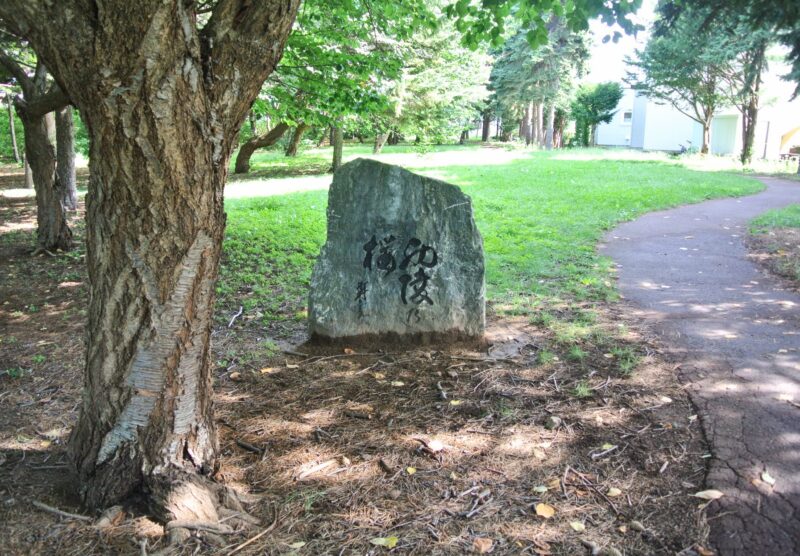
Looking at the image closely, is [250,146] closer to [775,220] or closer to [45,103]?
[45,103]

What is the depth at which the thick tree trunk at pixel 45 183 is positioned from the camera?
26.7ft

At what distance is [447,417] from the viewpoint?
3.80m

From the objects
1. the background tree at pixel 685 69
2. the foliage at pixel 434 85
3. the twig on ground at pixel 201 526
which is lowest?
the twig on ground at pixel 201 526

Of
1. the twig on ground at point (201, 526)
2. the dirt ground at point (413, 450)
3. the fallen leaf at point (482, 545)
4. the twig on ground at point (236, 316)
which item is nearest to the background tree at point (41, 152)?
the dirt ground at point (413, 450)

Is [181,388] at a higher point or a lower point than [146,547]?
higher

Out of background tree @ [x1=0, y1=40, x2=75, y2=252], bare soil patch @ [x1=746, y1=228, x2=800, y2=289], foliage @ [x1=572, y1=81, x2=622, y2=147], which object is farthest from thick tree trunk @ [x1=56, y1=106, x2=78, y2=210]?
foliage @ [x1=572, y1=81, x2=622, y2=147]

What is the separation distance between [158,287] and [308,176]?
677 inches

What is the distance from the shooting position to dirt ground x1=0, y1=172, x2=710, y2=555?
2.64 meters

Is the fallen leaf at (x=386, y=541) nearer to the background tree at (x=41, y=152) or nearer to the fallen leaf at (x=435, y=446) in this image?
the fallen leaf at (x=435, y=446)

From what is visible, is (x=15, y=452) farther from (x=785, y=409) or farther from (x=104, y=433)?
(x=785, y=409)

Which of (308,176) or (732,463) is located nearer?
(732,463)

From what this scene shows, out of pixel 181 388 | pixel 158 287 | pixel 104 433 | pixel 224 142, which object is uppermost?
pixel 224 142

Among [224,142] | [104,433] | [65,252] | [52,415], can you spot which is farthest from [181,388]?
[65,252]

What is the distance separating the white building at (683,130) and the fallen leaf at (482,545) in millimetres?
32592
